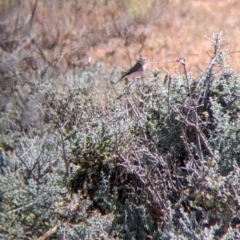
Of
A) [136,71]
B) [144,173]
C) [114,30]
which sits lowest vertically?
[144,173]

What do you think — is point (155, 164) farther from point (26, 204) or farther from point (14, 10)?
point (14, 10)

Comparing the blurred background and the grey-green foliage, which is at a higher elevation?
the blurred background

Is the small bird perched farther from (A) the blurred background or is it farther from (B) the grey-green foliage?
(A) the blurred background

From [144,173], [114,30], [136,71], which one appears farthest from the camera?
[114,30]

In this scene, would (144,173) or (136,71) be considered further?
(136,71)

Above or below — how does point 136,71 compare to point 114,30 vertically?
below

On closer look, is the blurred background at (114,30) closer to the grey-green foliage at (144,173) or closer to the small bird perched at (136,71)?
the small bird perched at (136,71)

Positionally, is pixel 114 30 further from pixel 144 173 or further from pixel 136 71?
pixel 144 173

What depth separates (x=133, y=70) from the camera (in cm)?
542

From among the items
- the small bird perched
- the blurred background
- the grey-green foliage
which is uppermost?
the blurred background

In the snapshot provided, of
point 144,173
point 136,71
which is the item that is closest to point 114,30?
point 136,71

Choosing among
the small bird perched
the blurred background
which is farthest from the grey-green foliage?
the blurred background

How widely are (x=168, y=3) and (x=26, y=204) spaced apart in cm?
602

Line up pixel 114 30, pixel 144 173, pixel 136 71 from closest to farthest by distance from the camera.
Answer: pixel 144 173 → pixel 136 71 → pixel 114 30
